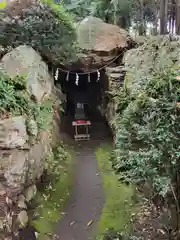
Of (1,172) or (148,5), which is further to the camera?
(148,5)

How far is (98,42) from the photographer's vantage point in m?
Result: 12.2

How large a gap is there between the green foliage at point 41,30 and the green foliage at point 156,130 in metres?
6.75

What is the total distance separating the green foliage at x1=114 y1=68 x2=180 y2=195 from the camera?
13.8 feet

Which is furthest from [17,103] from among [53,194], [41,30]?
[41,30]

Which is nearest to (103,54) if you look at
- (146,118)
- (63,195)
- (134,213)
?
(63,195)

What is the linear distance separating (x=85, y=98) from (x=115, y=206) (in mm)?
10169

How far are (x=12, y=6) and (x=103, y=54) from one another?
12.7 ft

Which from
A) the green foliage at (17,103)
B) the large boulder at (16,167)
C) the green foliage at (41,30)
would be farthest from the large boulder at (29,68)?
the large boulder at (16,167)

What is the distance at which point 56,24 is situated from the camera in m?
11.0

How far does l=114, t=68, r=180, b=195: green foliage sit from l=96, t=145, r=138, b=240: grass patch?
187 cm

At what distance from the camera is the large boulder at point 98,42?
39.7ft

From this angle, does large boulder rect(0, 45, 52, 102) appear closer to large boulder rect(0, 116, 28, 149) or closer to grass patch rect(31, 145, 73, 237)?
grass patch rect(31, 145, 73, 237)

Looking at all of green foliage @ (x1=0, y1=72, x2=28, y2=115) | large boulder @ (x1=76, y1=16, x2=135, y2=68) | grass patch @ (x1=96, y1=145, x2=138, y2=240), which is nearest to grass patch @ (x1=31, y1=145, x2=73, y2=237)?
grass patch @ (x1=96, y1=145, x2=138, y2=240)

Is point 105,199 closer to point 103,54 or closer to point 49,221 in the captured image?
point 49,221
